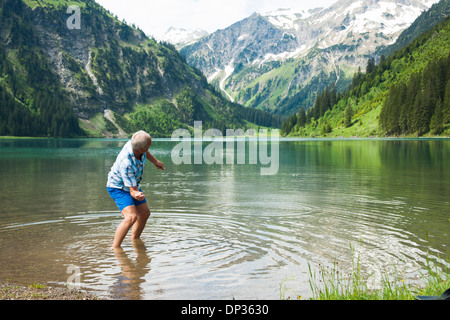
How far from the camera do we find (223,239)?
14984mm

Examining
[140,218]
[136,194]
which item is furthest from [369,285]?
[140,218]

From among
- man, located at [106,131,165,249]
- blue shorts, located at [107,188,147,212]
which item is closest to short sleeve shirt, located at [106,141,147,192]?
man, located at [106,131,165,249]

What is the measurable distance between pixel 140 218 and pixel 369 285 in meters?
7.68

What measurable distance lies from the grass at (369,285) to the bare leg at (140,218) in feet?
19.5

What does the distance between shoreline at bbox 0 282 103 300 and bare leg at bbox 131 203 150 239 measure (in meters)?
4.39

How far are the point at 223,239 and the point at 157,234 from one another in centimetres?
268

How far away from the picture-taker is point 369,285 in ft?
32.4

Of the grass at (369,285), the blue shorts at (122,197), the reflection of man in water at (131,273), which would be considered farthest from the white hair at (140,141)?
the grass at (369,285)

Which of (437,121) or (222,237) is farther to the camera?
(437,121)

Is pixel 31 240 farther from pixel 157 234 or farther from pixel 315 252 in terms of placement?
pixel 315 252

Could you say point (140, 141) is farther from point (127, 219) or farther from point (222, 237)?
point (222, 237)

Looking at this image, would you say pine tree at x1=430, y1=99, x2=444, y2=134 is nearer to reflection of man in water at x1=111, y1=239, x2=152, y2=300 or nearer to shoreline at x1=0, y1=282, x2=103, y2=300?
reflection of man in water at x1=111, y1=239, x2=152, y2=300

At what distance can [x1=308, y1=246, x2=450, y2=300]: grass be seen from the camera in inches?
311
